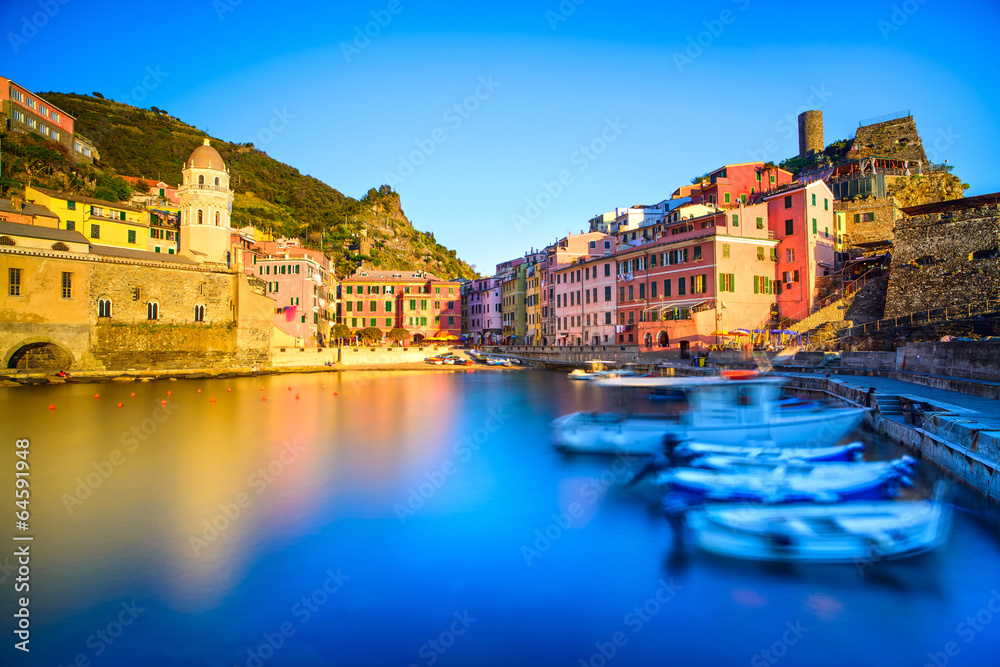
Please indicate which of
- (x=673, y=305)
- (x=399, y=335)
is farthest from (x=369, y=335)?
(x=673, y=305)

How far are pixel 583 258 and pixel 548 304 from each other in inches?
341

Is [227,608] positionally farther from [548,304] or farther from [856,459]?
[548,304]

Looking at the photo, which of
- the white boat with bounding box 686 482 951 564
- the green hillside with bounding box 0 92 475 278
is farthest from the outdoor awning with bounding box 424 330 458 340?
the white boat with bounding box 686 482 951 564

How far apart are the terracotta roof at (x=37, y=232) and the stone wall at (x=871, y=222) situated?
193ft

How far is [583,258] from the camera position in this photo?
2108 inches

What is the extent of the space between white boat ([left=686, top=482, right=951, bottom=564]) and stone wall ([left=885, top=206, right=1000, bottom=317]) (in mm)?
26086

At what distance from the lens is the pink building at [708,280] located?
37406 millimetres

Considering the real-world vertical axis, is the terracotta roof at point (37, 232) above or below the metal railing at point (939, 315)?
above

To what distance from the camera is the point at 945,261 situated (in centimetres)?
3011

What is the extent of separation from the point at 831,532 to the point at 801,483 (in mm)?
1742

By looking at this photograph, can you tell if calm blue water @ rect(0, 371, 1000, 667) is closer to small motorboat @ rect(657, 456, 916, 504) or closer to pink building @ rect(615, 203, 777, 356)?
small motorboat @ rect(657, 456, 916, 504)

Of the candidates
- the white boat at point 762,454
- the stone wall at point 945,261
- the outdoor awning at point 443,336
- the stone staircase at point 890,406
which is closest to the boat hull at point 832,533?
the white boat at point 762,454

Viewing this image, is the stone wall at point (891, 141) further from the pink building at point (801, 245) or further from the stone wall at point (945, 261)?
the stone wall at point (945, 261)

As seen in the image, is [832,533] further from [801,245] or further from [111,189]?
[111,189]
